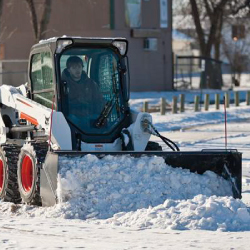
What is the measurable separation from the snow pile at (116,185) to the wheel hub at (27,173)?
0.98 m

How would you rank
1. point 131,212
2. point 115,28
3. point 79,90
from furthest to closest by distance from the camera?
1. point 115,28
2. point 79,90
3. point 131,212

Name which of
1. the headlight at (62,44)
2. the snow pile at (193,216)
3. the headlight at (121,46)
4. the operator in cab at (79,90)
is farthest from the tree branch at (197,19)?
the snow pile at (193,216)

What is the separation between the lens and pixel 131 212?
32.6 feet

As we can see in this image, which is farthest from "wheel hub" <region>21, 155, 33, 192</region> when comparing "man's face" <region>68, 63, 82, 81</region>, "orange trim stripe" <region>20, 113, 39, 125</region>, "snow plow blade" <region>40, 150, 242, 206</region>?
"man's face" <region>68, 63, 82, 81</region>

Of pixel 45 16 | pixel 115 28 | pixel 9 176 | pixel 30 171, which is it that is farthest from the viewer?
pixel 115 28

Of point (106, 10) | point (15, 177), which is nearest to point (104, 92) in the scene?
point (15, 177)

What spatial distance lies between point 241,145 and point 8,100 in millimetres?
8581

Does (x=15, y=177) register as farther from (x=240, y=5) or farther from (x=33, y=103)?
(x=240, y=5)

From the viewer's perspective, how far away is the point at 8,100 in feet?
42.7

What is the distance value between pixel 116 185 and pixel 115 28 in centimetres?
3380

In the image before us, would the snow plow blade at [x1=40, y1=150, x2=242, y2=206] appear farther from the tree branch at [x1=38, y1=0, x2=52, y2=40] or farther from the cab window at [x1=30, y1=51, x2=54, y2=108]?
the tree branch at [x1=38, y1=0, x2=52, y2=40]

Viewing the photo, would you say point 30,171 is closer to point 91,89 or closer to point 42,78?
point 91,89

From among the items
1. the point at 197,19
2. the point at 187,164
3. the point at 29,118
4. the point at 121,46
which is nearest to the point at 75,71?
the point at 121,46

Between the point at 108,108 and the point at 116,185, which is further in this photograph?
the point at 108,108
